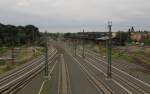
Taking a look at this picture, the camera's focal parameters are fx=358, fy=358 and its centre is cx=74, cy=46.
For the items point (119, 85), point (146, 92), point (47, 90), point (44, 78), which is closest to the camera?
point (146, 92)

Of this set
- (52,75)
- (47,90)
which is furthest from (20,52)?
(47,90)

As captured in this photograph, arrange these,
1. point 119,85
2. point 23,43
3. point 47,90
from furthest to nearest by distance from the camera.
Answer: point 23,43, point 119,85, point 47,90

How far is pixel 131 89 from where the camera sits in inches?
1927

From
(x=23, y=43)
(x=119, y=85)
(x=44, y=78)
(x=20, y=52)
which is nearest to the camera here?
(x=119, y=85)

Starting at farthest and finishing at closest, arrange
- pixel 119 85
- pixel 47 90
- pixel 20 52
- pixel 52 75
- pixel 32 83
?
pixel 20 52
pixel 52 75
pixel 32 83
pixel 119 85
pixel 47 90

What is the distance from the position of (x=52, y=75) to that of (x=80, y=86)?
60.5 ft

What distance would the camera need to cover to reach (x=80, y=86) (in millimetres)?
53719

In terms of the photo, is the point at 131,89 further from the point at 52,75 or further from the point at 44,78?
the point at 52,75

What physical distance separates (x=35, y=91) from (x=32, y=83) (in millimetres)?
9530

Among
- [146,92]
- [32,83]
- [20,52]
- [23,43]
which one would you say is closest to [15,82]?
[32,83]

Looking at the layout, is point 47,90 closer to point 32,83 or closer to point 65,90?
point 65,90

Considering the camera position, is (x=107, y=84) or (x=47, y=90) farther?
(x=107, y=84)

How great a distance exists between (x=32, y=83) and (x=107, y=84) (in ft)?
40.2

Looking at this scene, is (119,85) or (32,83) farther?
(32,83)
